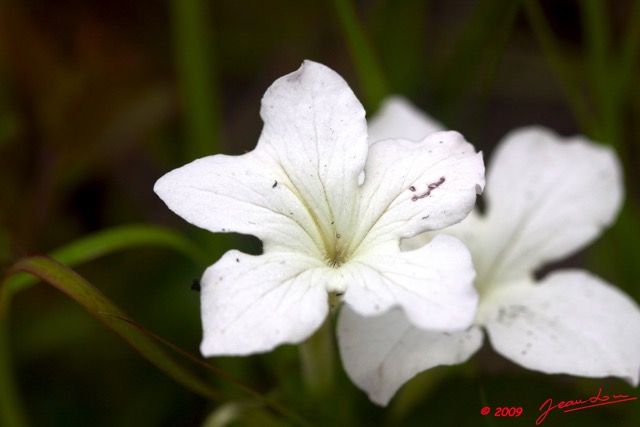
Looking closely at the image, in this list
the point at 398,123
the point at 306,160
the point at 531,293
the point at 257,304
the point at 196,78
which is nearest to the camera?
the point at 257,304

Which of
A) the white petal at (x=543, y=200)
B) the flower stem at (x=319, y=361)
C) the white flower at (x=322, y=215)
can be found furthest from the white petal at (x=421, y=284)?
the white petal at (x=543, y=200)

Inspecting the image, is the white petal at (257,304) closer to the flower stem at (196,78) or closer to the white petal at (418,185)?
the white petal at (418,185)

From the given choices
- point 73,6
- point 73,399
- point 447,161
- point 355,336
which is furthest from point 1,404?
point 73,6

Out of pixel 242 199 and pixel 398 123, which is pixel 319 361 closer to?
pixel 242 199

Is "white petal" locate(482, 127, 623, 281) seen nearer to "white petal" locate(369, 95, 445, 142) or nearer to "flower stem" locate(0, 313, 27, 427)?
"white petal" locate(369, 95, 445, 142)

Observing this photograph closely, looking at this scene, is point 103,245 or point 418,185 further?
point 103,245
